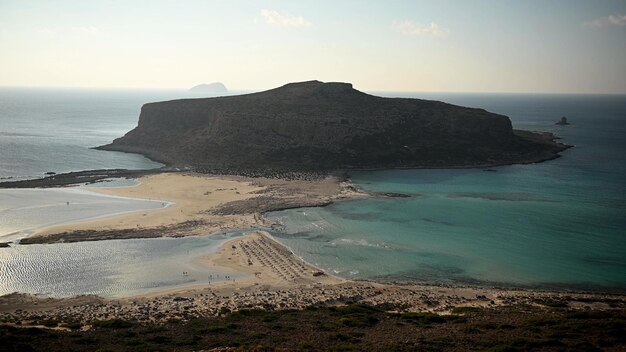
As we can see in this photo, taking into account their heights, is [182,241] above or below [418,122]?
below

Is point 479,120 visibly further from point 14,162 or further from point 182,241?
point 14,162

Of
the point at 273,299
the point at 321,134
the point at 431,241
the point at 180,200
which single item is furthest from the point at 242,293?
the point at 321,134

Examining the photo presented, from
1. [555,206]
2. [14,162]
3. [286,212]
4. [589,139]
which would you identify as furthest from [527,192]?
[14,162]

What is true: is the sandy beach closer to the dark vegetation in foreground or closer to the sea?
the sea

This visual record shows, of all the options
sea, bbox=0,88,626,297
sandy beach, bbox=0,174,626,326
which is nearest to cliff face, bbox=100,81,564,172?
sea, bbox=0,88,626,297

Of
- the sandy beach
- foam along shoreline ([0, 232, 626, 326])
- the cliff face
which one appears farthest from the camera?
the cliff face

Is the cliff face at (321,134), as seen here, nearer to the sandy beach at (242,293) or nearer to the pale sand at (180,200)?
the pale sand at (180,200)
